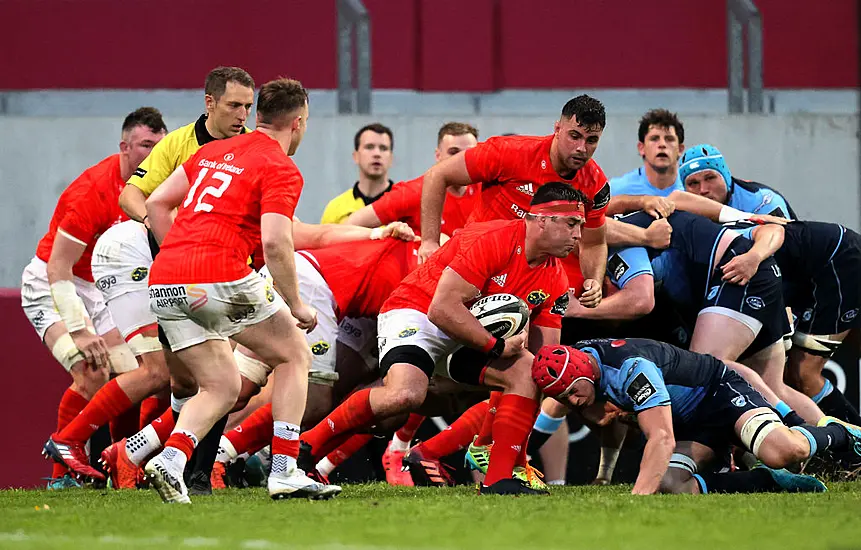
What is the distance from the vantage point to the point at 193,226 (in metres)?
5.72

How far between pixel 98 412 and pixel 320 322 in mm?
1365

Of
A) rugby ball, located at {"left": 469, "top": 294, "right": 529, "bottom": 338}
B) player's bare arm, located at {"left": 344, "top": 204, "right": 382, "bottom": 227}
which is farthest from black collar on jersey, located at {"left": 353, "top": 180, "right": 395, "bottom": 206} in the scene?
rugby ball, located at {"left": 469, "top": 294, "right": 529, "bottom": 338}

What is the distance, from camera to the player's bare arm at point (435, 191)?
23.2 ft

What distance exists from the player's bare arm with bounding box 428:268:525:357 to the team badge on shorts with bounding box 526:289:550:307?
35 centimetres

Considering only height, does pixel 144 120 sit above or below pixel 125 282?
above

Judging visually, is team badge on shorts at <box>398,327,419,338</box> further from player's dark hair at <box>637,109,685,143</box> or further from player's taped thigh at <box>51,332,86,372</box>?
player's dark hair at <box>637,109,685,143</box>

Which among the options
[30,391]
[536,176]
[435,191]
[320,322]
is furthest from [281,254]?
[30,391]

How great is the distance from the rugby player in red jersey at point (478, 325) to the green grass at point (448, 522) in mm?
447

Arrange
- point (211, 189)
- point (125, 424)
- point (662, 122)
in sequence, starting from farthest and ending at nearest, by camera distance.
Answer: point (662, 122), point (125, 424), point (211, 189)

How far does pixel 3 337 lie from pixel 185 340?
365cm

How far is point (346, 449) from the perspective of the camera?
7441 mm

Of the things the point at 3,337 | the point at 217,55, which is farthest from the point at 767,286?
the point at 217,55

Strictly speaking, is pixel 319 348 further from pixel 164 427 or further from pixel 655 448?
pixel 655 448

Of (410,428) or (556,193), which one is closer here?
(556,193)
